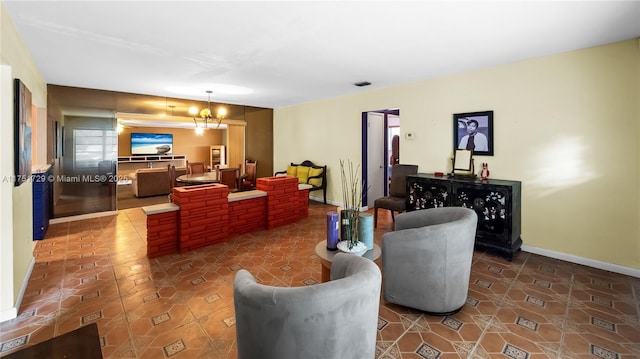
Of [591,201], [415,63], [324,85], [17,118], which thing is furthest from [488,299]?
[17,118]

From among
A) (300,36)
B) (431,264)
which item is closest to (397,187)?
(431,264)

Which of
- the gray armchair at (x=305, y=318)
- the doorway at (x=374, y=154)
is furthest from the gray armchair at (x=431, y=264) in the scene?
the doorway at (x=374, y=154)

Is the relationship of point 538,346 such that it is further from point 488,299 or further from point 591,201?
point 591,201

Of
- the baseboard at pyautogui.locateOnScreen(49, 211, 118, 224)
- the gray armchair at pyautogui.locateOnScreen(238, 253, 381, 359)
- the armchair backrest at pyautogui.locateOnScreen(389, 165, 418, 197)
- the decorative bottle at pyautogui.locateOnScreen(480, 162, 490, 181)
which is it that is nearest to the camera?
the gray armchair at pyautogui.locateOnScreen(238, 253, 381, 359)

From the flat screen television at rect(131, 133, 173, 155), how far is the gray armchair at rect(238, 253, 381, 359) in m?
12.0

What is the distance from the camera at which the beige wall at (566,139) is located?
123 inches

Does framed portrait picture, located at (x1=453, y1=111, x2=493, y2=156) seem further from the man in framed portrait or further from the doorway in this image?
the doorway

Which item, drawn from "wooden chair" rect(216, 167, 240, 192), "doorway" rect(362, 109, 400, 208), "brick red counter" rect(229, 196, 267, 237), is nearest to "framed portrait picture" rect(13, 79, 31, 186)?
"brick red counter" rect(229, 196, 267, 237)

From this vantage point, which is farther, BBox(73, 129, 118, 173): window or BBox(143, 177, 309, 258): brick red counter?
BBox(73, 129, 118, 173): window

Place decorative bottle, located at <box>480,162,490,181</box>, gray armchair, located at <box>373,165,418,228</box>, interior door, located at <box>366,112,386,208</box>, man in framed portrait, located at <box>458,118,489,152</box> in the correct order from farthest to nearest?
interior door, located at <box>366,112,386,208</box> → gray armchair, located at <box>373,165,418,228</box> → man in framed portrait, located at <box>458,118,489,152</box> → decorative bottle, located at <box>480,162,490,181</box>

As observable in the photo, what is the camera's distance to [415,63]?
3934mm

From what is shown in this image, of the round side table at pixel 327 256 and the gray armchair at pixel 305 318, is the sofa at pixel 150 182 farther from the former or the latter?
the gray armchair at pixel 305 318

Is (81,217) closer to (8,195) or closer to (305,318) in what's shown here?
(8,195)

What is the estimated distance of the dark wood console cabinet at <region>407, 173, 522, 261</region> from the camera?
351 centimetres
